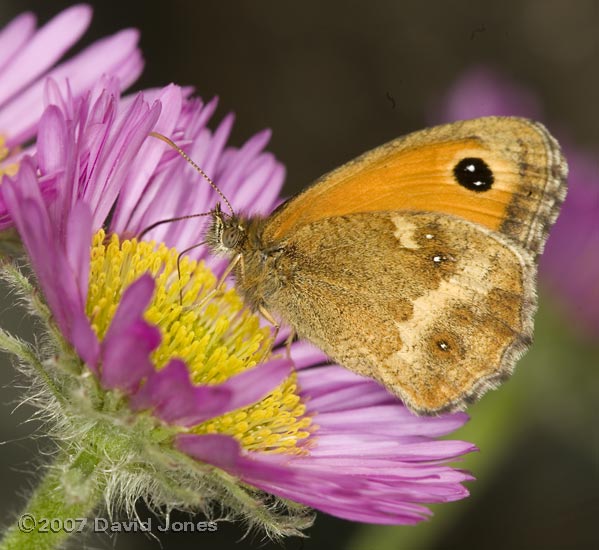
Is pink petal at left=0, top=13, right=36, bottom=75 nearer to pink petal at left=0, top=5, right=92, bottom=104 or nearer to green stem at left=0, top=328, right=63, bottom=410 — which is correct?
pink petal at left=0, top=5, right=92, bottom=104

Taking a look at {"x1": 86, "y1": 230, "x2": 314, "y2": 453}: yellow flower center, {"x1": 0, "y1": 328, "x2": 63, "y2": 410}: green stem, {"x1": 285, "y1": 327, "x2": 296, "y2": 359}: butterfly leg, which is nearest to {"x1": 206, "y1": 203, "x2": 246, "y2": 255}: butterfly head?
{"x1": 86, "y1": 230, "x2": 314, "y2": 453}: yellow flower center

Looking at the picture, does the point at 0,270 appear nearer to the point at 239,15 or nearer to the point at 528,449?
the point at 528,449

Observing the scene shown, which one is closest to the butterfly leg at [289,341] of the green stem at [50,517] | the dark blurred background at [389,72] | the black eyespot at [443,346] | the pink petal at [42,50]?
the black eyespot at [443,346]

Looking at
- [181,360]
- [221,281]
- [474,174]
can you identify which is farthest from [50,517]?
[474,174]

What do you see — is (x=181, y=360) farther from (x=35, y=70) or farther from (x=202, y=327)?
(x=35, y=70)

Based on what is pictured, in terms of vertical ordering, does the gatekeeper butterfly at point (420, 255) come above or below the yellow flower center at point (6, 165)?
below

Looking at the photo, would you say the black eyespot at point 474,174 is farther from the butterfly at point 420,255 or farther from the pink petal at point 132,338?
A: the pink petal at point 132,338

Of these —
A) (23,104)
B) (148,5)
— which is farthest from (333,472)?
(148,5)

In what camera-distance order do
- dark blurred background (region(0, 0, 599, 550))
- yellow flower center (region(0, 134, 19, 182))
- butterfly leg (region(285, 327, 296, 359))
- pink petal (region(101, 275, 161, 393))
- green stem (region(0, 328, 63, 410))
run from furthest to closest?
dark blurred background (region(0, 0, 599, 550)) < yellow flower center (region(0, 134, 19, 182)) < butterfly leg (region(285, 327, 296, 359)) < green stem (region(0, 328, 63, 410)) < pink petal (region(101, 275, 161, 393))
